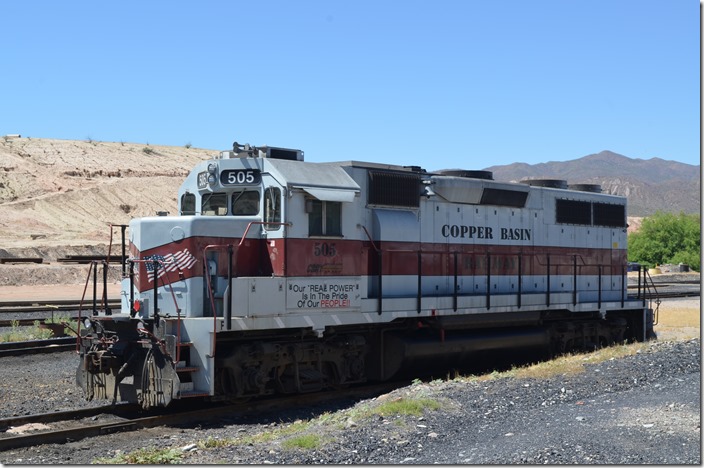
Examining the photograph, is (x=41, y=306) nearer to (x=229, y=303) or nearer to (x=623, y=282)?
(x=229, y=303)

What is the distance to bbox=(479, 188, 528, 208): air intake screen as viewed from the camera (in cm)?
1484

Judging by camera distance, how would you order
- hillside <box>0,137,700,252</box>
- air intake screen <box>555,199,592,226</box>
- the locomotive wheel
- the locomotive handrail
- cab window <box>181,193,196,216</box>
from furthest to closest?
1. hillside <box>0,137,700,252</box>
2. air intake screen <box>555,199,592,226</box>
3. cab window <box>181,193,196,216</box>
4. the locomotive handrail
5. the locomotive wheel

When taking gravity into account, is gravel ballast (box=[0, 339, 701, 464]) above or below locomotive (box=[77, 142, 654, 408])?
below

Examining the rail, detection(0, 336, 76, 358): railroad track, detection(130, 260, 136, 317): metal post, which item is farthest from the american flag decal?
detection(0, 336, 76, 358): railroad track

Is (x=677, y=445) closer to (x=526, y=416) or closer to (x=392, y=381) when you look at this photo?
(x=526, y=416)

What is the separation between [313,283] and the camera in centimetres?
1162

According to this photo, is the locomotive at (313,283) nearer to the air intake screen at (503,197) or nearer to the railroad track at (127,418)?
the air intake screen at (503,197)

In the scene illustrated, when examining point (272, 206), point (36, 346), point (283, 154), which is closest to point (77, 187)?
point (36, 346)

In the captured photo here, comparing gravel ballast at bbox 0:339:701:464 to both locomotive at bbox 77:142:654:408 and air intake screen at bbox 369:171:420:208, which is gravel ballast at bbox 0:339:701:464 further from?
air intake screen at bbox 369:171:420:208

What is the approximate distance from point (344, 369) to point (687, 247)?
59965mm

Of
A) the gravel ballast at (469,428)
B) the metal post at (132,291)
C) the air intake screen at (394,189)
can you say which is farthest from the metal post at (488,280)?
the metal post at (132,291)

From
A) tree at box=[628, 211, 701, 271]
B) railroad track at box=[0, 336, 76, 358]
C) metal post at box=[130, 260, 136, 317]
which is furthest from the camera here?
tree at box=[628, 211, 701, 271]

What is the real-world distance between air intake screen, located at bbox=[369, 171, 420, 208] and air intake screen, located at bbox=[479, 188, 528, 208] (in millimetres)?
1825

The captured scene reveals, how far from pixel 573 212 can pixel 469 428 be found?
9.12 meters
